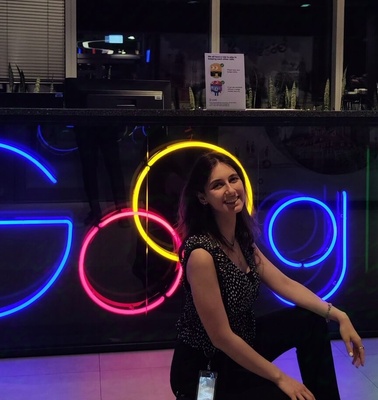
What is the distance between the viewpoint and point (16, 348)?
2.82m

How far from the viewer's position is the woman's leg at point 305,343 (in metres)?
1.70

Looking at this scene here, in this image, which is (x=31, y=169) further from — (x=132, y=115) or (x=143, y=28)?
(x=143, y=28)

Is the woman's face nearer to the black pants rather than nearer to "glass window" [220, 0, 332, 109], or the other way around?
the black pants

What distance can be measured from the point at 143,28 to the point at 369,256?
411 centimetres

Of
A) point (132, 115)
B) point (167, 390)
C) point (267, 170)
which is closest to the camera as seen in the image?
point (167, 390)

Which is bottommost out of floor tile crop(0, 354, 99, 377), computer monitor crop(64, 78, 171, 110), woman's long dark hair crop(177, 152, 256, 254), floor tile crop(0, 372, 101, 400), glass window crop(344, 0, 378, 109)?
floor tile crop(0, 354, 99, 377)

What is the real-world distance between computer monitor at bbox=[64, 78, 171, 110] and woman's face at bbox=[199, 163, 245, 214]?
60.3 inches

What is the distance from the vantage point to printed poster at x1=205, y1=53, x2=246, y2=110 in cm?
283

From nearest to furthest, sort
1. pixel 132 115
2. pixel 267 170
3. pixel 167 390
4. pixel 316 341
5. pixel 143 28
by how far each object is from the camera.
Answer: pixel 316 341
pixel 167 390
pixel 132 115
pixel 267 170
pixel 143 28

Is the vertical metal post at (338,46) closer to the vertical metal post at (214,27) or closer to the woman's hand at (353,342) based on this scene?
the vertical metal post at (214,27)

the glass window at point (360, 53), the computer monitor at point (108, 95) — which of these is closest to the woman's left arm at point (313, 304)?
the computer monitor at point (108, 95)

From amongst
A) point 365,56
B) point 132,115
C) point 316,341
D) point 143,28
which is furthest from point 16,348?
point 365,56

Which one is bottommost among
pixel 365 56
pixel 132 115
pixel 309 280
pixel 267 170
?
pixel 309 280

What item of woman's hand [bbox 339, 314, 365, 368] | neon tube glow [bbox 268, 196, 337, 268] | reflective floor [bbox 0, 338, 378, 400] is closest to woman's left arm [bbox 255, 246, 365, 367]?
woman's hand [bbox 339, 314, 365, 368]
